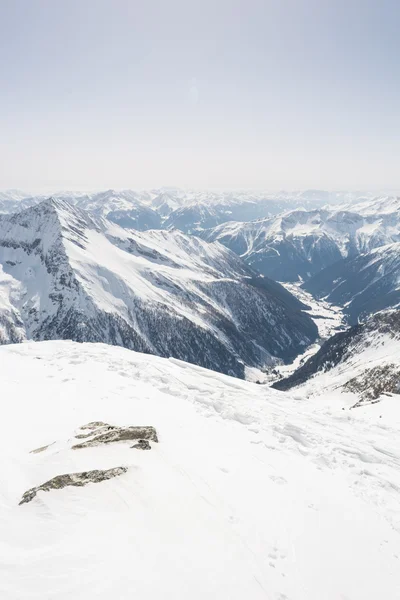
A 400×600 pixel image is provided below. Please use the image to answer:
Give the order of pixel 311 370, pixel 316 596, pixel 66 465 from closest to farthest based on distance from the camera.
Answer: pixel 316 596
pixel 66 465
pixel 311 370

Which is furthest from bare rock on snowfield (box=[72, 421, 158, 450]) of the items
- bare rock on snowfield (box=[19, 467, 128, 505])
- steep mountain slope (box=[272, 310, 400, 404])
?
steep mountain slope (box=[272, 310, 400, 404])

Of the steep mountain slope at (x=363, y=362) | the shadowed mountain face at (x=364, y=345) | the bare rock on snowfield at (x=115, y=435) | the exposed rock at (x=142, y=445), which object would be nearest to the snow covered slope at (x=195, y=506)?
the exposed rock at (x=142, y=445)

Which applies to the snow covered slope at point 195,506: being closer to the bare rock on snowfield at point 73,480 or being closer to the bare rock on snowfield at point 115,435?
the bare rock on snowfield at point 73,480

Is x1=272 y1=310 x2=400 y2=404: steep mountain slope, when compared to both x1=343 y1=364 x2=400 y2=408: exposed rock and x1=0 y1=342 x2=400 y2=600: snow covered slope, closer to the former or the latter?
x1=343 y1=364 x2=400 y2=408: exposed rock

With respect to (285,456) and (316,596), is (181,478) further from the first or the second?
(285,456)

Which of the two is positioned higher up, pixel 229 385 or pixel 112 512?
pixel 112 512

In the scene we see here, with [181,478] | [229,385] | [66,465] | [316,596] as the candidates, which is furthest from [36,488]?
[229,385]
